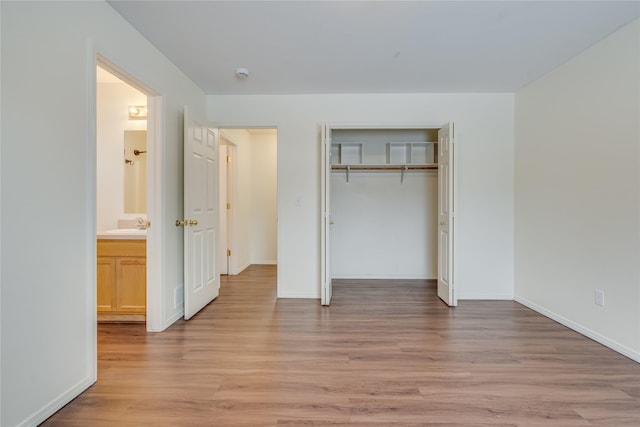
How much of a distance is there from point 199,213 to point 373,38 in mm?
2294

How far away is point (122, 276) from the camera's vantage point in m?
3.01

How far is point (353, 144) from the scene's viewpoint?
4.86m

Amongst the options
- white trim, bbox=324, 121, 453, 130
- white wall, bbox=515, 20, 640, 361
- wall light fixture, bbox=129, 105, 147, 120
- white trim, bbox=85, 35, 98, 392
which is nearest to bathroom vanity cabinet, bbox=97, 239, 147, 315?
white trim, bbox=85, 35, 98, 392

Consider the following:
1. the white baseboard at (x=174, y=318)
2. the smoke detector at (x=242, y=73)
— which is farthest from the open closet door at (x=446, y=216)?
the white baseboard at (x=174, y=318)

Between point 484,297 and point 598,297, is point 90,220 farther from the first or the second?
point 484,297

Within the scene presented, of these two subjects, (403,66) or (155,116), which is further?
(403,66)

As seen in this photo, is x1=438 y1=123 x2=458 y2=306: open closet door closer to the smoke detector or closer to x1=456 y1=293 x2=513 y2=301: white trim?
x1=456 y1=293 x2=513 y2=301: white trim

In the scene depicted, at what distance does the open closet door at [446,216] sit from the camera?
3611mm

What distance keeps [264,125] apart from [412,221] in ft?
8.33

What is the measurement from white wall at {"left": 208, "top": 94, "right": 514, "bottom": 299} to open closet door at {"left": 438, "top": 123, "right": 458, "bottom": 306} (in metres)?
0.19

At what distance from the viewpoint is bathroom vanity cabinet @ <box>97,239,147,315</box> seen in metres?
2.98

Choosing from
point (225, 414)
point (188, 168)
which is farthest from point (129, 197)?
point (225, 414)

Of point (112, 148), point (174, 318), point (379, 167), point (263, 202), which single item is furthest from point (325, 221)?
point (263, 202)

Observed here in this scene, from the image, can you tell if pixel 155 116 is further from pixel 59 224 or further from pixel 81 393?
pixel 81 393
